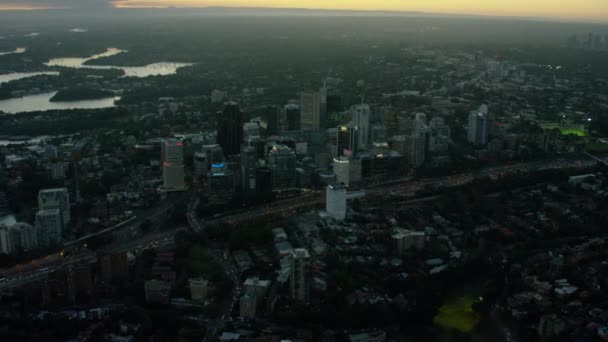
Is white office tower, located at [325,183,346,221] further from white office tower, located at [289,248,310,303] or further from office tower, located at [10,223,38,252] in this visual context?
office tower, located at [10,223,38,252]

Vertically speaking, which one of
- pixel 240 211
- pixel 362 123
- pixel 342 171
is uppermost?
pixel 362 123

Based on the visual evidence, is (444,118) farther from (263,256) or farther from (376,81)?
(263,256)

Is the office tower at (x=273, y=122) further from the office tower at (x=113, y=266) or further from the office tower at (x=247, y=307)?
the office tower at (x=247, y=307)

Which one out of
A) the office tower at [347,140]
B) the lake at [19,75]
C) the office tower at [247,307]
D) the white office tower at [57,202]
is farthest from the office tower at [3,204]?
the lake at [19,75]

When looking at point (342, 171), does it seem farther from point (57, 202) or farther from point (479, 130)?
point (57, 202)

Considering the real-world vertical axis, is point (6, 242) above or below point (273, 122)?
below

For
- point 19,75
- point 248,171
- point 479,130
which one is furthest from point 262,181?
point 19,75

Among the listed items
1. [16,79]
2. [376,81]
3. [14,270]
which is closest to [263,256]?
[14,270]
